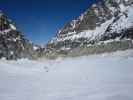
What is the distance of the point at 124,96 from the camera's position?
25.6ft

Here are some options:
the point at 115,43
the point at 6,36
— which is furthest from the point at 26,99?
the point at 115,43

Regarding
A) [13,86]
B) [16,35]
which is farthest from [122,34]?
[13,86]

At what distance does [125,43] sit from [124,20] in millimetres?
51142

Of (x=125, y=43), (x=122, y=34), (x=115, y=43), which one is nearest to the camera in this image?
(x=125, y=43)

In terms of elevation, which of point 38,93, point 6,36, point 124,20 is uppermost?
point 124,20

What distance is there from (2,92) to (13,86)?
1550 mm

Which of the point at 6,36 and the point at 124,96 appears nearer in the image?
the point at 124,96

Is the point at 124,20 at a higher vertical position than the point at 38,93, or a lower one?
higher

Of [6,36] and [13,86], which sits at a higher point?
[6,36]

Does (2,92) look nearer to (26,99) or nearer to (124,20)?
(26,99)

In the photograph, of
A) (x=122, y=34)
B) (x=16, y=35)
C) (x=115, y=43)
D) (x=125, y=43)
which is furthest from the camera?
(x=122, y=34)

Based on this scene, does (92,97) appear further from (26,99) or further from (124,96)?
(26,99)

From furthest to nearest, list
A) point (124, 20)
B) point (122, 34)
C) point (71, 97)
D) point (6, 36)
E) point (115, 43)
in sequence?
point (124, 20) < point (122, 34) < point (115, 43) < point (6, 36) < point (71, 97)

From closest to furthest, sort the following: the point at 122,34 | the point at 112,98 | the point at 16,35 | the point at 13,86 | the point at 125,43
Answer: the point at 112,98, the point at 13,86, the point at 16,35, the point at 125,43, the point at 122,34
